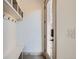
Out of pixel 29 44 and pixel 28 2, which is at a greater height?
pixel 28 2

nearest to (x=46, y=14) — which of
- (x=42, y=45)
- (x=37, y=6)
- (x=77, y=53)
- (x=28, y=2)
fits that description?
(x=37, y=6)

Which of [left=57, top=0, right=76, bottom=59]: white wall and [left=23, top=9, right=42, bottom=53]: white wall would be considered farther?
[left=23, top=9, right=42, bottom=53]: white wall

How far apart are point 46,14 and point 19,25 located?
1.19 meters

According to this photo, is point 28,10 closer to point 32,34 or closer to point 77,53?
point 32,34

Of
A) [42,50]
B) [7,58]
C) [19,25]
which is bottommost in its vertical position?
[42,50]

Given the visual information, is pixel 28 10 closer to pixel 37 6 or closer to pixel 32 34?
pixel 37 6

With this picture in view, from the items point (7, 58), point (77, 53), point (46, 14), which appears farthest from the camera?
point (46, 14)

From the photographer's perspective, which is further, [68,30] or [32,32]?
[32,32]

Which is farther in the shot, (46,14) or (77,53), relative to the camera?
(46,14)

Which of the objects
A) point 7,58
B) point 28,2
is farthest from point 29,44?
point 7,58

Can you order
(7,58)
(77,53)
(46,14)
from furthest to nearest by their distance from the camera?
(46,14)
(7,58)
(77,53)

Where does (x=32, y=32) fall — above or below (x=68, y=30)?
below

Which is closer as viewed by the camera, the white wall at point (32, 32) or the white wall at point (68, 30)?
the white wall at point (68, 30)

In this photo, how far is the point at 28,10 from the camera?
17.9 feet
